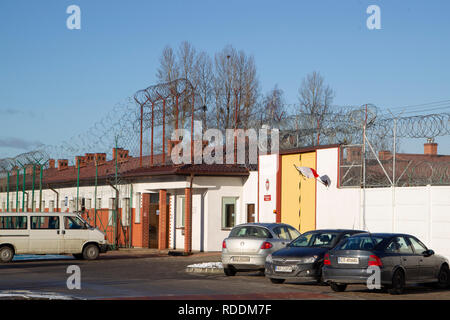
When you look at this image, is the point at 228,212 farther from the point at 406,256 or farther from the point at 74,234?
the point at 406,256

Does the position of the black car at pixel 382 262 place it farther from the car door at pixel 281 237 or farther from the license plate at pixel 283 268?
the car door at pixel 281 237

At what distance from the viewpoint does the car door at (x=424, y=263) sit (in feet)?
57.2

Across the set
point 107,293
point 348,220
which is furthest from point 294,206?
point 107,293

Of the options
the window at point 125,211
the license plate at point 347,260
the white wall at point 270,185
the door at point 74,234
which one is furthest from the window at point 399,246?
the window at point 125,211

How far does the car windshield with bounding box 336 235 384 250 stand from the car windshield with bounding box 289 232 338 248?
1.74m

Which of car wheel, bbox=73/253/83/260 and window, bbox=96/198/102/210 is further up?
window, bbox=96/198/102/210

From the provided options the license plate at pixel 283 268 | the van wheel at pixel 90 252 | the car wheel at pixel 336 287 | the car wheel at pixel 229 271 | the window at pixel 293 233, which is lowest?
the van wheel at pixel 90 252

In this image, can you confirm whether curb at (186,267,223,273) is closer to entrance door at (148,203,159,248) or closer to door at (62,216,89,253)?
door at (62,216,89,253)

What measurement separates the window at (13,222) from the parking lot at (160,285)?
2.04 metres

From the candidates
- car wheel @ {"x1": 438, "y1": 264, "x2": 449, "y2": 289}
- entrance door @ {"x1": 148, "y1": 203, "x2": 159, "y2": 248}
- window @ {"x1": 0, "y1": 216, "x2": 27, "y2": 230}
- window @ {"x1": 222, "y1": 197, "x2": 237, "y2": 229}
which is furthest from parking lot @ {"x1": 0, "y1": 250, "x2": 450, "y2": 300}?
entrance door @ {"x1": 148, "y1": 203, "x2": 159, "y2": 248}

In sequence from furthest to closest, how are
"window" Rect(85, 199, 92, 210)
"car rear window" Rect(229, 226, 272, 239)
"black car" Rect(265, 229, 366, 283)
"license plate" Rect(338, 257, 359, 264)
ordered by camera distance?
"window" Rect(85, 199, 92, 210) < "car rear window" Rect(229, 226, 272, 239) < "black car" Rect(265, 229, 366, 283) < "license plate" Rect(338, 257, 359, 264)

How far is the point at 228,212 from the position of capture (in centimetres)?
3372

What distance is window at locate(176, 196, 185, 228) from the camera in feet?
116
